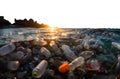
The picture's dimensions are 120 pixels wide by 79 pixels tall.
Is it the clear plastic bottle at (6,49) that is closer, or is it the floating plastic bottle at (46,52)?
the clear plastic bottle at (6,49)

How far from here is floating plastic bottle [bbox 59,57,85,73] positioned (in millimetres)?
6062

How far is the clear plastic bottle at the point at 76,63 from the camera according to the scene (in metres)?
6.22

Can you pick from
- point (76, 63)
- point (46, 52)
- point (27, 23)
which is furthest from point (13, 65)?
point (27, 23)

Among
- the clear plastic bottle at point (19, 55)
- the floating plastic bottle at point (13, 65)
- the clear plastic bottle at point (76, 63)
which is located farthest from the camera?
the clear plastic bottle at point (19, 55)

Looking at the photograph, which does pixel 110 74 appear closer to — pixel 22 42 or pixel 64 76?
pixel 64 76

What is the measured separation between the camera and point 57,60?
652 centimetres

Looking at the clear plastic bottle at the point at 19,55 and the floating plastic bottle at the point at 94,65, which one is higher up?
the clear plastic bottle at the point at 19,55

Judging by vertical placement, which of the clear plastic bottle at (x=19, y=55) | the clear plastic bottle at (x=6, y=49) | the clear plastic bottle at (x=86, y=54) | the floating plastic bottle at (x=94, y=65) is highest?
the clear plastic bottle at (x=6, y=49)

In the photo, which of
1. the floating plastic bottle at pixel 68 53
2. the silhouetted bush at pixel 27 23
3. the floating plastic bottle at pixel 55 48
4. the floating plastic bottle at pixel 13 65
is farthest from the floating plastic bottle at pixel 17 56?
the silhouetted bush at pixel 27 23

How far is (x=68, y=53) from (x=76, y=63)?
0.66 m

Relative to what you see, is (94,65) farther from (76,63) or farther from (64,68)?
(64,68)

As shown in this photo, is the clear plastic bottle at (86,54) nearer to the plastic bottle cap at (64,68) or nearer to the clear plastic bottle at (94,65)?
the clear plastic bottle at (94,65)

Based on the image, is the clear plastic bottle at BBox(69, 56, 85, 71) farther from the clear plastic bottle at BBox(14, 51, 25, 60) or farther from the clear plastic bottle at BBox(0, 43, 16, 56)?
the clear plastic bottle at BBox(0, 43, 16, 56)

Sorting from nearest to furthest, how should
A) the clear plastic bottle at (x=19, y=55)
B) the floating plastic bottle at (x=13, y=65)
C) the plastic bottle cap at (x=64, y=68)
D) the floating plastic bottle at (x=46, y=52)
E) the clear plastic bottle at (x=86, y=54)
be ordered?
the floating plastic bottle at (x=13, y=65) → the plastic bottle cap at (x=64, y=68) → the clear plastic bottle at (x=19, y=55) → the floating plastic bottle at (x=46, y=52) → the clear plastic bottle at (x=86, y=54)
